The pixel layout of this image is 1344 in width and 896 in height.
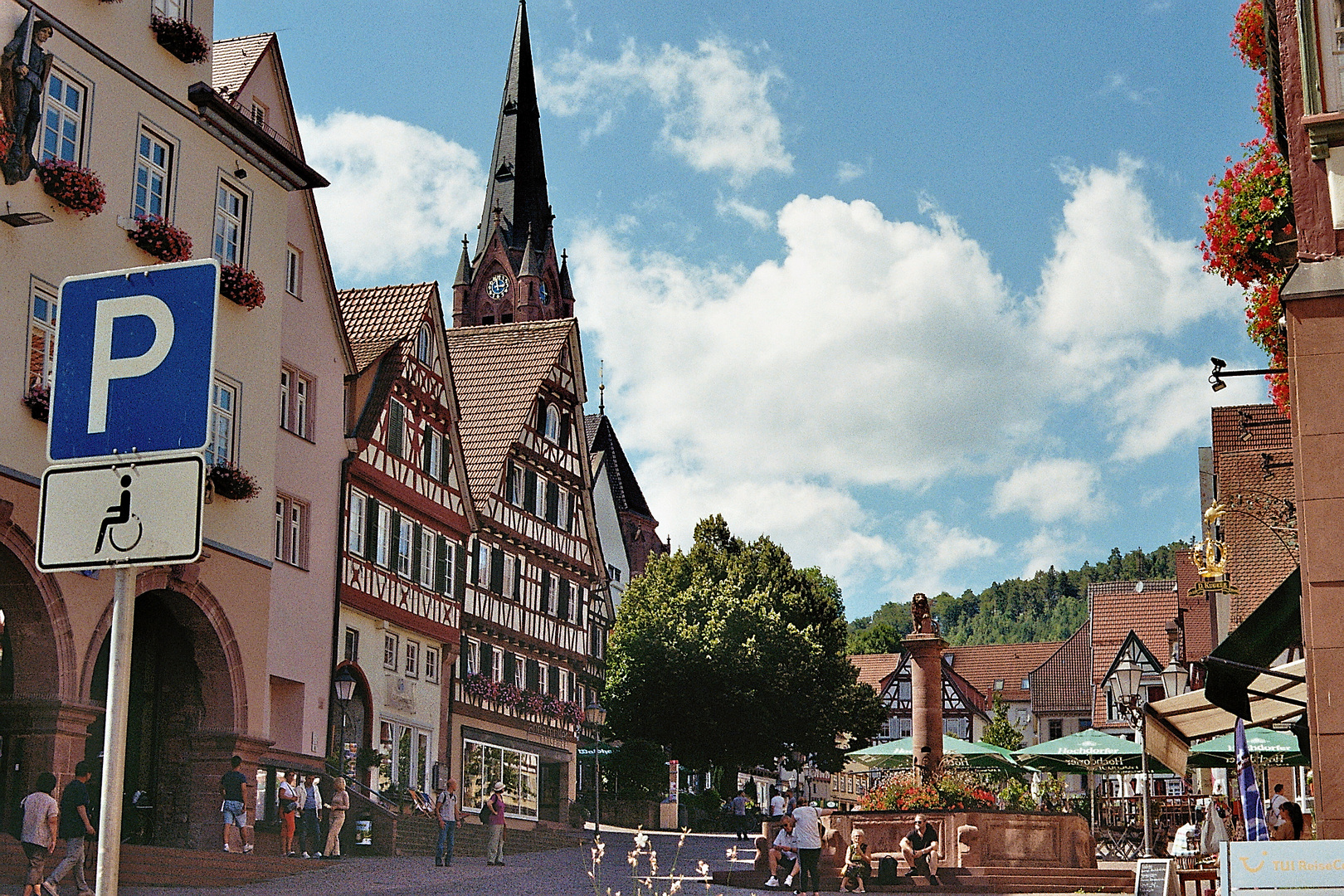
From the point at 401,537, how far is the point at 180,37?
14.0m

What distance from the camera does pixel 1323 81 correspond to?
12.6 metres

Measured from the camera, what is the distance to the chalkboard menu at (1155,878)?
14773mm

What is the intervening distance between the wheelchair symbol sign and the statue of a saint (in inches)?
582

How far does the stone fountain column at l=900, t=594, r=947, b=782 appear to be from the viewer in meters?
31.2

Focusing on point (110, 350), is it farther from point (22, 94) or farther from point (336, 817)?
point (336, 817)

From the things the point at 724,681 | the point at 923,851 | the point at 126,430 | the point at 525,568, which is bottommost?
the point at 923,851

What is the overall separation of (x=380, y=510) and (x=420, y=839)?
21.3 ft

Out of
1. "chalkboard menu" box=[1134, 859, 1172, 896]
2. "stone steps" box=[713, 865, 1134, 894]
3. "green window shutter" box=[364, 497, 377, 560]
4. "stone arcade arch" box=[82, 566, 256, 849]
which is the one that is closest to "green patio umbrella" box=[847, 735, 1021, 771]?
"stone steps" box=[713, 865, 1134, 894]

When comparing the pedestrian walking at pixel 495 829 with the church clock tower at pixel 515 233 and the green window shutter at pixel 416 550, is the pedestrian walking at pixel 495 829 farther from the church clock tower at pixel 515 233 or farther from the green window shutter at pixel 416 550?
the church clock tower at pixel 515 233

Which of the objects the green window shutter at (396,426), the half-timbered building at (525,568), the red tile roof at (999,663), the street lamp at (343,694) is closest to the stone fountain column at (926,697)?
the street lamp at (343,694)

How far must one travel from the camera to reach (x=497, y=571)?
39.2m

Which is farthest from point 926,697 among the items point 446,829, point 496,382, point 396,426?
point 496,382

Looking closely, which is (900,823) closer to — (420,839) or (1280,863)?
(420,839)

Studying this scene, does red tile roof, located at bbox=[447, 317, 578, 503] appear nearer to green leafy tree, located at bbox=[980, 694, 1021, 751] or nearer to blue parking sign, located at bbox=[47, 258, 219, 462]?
blue parking sign, located at bbox=[47, 258, 219, 462]
